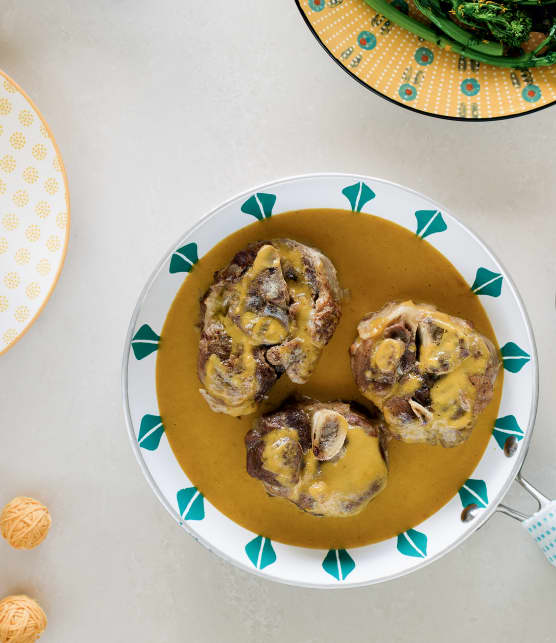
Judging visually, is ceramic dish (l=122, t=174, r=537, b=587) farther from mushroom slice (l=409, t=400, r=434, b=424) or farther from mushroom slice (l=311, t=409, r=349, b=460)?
mushroom slice (l=311, t=409, r=349, b=460)

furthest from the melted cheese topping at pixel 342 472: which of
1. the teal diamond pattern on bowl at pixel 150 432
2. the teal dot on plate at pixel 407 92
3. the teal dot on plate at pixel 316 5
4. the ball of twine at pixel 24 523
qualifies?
the teal dot on plate at pixel 316 5

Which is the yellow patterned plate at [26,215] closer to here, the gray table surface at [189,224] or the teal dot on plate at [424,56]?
the gray table surface at [189,224]

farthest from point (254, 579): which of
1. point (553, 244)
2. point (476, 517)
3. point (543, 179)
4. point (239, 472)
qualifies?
point (543, 179)

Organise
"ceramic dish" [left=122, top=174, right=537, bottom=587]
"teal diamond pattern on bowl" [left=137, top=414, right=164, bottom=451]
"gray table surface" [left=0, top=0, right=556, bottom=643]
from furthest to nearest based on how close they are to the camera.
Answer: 1. "gray table surface" [left=0, top=0, right=556, bottom=643]
2. "teal diamond pattern on bowl" [left=137, top=414, right=164, bottom=451]
3. "ceramic dish" [left=122, top=174, right=537, bottom=587]

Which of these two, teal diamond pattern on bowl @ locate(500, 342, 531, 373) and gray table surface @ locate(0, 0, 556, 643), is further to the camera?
gray table surface @ locate(0, 0, 556, 643)

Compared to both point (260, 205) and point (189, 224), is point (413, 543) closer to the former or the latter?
point (260, 205)

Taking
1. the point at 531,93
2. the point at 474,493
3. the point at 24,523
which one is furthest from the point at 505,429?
the point at 24,523

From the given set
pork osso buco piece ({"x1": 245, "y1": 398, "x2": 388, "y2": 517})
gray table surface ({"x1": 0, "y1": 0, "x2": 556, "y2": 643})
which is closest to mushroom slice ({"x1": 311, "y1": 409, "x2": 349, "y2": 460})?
pork osso buco piece ({"x1": 245, "y1": 398, "x2": 388, "y2": 517})
